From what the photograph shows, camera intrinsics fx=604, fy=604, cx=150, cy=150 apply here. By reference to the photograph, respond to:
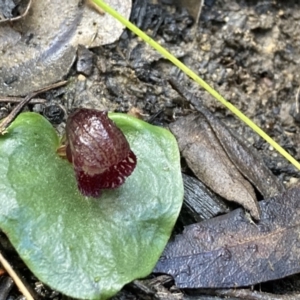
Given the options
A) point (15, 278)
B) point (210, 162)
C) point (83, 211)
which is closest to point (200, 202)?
point (210, 162)

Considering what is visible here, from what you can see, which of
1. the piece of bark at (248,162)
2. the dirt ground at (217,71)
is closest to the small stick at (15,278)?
the dirt ground at (217,71)

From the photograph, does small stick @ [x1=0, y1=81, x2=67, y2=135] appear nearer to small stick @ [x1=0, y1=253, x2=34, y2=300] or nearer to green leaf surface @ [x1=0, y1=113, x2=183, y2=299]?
green leaf surface @ [x1=0, y1=113, x2=183, y2=299]

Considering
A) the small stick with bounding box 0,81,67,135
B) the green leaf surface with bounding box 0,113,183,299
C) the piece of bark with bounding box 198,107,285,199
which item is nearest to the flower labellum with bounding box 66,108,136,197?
the green leaf surface with bounding box 0,113,183,299

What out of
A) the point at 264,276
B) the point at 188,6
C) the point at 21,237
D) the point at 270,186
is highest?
the point at 188,6

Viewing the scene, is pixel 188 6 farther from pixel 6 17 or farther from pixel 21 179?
pixel 21 179

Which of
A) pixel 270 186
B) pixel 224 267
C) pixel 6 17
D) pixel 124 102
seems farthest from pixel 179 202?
pixel 6 17

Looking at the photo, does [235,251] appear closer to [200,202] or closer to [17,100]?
[200,202]
